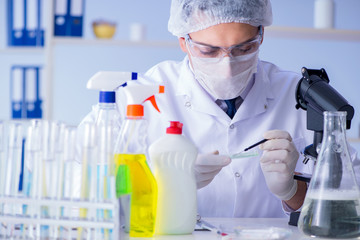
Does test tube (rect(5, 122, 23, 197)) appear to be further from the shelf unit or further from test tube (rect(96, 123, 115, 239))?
the shelf unit

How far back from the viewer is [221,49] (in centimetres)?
150

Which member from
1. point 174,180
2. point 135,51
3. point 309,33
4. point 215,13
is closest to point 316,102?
point 174,180

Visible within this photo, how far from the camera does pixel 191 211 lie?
104cm

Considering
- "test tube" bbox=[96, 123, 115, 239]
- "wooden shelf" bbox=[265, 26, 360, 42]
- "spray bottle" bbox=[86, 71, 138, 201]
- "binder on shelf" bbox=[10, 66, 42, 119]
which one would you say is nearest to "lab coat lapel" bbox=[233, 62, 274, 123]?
"spray bottle" bbox=[86, 71, 138, 201]

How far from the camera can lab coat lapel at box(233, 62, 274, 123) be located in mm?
1683

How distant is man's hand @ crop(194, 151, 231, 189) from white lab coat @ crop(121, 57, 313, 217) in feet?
1.24

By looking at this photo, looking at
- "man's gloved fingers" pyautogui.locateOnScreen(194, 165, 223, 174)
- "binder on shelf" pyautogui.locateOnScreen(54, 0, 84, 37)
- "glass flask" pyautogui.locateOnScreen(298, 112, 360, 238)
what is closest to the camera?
"glass flask" pyautogui.locateOnScreen(298, 112, 360, 238)

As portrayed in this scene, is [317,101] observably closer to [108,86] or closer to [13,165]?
[108,86]

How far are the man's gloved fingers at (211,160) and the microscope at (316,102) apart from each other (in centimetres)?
20

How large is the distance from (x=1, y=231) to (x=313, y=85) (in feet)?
2.37

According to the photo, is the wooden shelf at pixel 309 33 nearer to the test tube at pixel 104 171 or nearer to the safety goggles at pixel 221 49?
the safety goggles at pixel 221 49

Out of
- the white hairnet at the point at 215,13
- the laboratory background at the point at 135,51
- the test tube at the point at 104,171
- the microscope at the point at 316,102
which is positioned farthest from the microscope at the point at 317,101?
the laboratory background at the point at 135,51

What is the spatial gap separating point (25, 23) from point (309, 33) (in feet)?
5.39

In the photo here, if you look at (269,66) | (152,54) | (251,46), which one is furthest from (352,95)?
(251,46)
